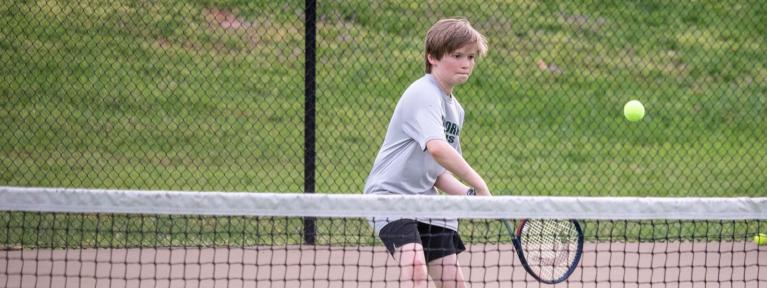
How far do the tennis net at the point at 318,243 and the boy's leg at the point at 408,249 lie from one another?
278 mm

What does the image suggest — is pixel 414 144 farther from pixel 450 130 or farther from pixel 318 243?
pixel 318 243

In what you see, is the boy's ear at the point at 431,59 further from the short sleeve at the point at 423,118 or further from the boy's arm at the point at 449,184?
the boy's arm at the point at 449,184

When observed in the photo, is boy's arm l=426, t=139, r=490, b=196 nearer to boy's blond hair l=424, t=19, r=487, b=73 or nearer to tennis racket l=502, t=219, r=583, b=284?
boy's blond hair l=424, t=19, r=487, b=73

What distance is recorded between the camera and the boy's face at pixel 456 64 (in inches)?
150

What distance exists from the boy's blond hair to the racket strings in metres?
0.91

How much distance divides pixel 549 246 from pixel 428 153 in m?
0.86

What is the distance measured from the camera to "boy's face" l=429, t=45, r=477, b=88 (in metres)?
3.81

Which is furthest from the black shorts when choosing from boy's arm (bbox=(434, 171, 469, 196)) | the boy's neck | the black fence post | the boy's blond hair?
the black fence post

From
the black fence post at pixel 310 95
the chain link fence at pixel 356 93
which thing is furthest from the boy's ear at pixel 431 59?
the chain link fence at pixel 356 93

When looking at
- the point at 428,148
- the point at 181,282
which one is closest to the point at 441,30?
the point at 428,148

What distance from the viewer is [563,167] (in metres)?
8.89

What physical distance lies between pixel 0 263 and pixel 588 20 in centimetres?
669

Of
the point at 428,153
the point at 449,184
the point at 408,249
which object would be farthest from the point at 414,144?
the point at 408,249

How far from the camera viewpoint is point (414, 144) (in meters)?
3.87
